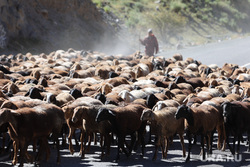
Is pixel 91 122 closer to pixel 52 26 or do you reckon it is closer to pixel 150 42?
pixel 150 42

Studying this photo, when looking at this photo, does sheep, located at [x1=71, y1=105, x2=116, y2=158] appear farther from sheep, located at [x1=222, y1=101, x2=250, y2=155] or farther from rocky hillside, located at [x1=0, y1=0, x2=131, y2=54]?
rocky hillside, located at [x1=0, y1=0, x2=131, y2=54]

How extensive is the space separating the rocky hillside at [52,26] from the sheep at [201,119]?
2803 cm

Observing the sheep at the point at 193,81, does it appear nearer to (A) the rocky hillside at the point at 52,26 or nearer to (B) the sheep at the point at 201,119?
(B) the sheep at the point at 201,119

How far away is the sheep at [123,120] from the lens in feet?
35.2

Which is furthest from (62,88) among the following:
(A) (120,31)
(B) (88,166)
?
(A) (120,31)

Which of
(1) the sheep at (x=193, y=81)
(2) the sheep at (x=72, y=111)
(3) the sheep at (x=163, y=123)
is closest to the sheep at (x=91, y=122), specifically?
(2) the sheep at (x=72, y=111)

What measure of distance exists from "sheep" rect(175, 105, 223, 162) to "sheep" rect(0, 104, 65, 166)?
2882 millimetres

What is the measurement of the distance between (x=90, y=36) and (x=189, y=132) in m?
36.9

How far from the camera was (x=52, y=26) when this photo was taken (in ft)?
144

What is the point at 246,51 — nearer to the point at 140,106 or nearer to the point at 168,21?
the point at 168,21

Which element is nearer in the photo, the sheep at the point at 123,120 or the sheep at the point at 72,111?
the sheep at the point at 123,120

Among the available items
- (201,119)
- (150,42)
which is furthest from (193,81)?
(150,42)

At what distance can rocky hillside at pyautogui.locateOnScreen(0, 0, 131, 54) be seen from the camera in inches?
1535

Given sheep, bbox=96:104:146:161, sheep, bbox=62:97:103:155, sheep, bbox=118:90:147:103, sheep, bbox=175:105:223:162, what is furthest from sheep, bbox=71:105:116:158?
sheep, bbox=118:90:147:103
